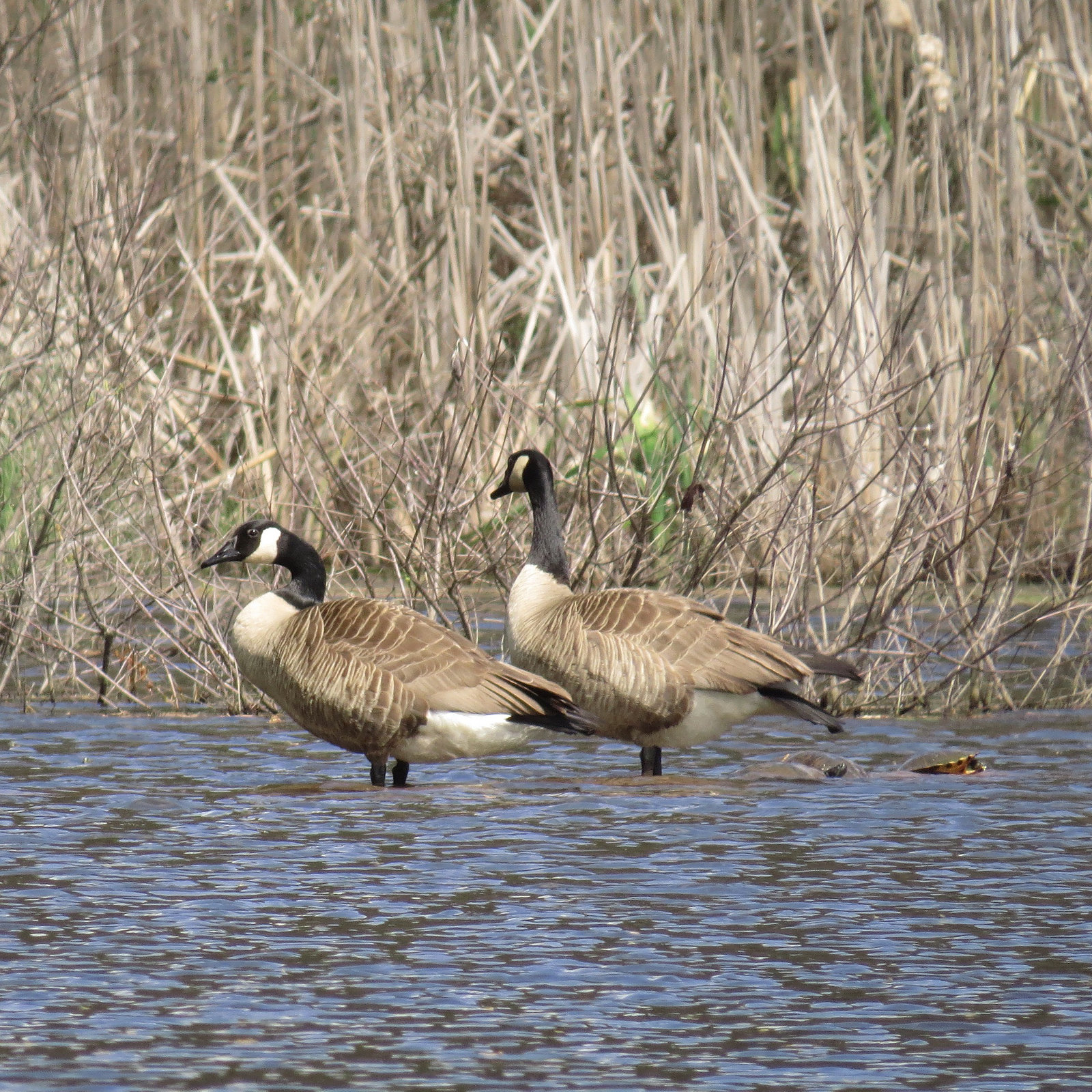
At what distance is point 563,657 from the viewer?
7.77 m

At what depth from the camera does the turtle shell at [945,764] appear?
759cm

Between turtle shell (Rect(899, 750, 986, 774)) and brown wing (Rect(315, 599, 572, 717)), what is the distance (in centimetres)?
139

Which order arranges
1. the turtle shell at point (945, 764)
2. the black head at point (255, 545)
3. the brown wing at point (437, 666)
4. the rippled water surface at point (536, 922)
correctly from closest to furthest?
1. the rippled water surface at point (536, 922)
2. the brown wing at point (437, 666)
3. the turtle shell at point (945, 764)
4. the black head at point (255, 545)

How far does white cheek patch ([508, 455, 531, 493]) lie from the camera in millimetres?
8664

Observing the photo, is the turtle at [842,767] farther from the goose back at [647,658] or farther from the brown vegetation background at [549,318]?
the brown vegetation background at [549,318]

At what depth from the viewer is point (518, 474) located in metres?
8.70

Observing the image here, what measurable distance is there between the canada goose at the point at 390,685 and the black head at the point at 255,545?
48cm

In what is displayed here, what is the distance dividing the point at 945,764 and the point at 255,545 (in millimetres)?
2983

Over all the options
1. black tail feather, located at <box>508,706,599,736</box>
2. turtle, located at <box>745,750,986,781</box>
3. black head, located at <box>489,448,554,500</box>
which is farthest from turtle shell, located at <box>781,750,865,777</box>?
black head, located at <box>489,448,554,500</box>

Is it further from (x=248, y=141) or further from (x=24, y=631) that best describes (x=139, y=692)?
(x=248, y=141)

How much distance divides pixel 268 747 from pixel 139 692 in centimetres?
152

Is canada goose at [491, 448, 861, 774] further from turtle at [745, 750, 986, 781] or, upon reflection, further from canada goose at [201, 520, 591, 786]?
canada goose at [201, 520, 591, 786]

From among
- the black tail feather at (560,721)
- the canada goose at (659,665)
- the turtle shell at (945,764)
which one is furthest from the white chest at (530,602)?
the turtle shell at (945,764)

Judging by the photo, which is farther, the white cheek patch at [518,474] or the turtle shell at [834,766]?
the white cheek patch at [518,474]
